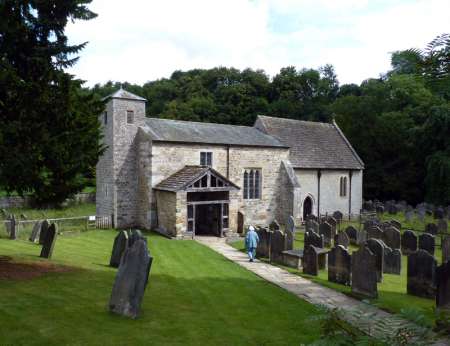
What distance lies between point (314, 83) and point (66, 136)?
6164 cm

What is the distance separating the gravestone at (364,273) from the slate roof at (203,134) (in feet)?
46.8

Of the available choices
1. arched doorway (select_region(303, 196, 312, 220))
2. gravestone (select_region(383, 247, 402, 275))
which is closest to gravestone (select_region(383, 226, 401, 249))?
gravestone (select_region(383, 247, 402, 275))

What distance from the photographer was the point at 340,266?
44.2 feet

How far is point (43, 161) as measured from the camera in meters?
10.9

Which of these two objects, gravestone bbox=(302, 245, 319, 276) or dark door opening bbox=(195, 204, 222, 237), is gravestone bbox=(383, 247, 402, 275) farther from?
dark door opening bbox=(195, 204, 222, 237)

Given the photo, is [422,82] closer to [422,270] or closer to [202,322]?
[202,322]

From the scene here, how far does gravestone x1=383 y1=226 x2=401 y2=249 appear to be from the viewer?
18.8 meters

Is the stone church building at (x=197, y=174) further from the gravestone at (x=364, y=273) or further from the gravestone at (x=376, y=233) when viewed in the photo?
the gravestone at (x=364, y=273)

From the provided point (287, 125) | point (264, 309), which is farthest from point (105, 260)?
point (287, 125)

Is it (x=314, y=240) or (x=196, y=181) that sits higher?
(x=196, y=181)

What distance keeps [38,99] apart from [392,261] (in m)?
13.7

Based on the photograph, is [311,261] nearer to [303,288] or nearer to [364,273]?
[303,288]

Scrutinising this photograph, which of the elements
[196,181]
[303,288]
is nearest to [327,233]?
[196,181]

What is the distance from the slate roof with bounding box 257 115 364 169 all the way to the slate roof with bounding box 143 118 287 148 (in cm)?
157
